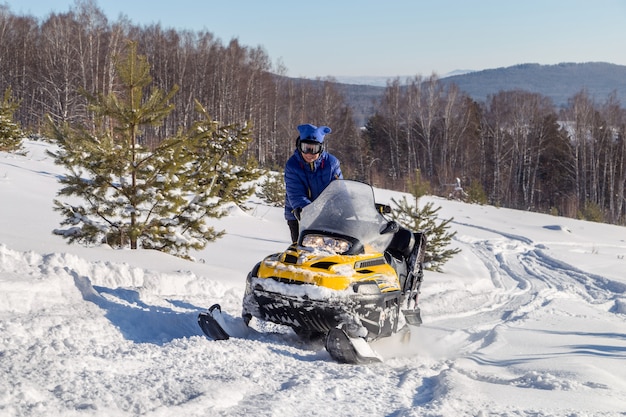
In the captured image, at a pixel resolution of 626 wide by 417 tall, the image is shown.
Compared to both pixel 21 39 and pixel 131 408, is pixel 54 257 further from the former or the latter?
pixel 21 39

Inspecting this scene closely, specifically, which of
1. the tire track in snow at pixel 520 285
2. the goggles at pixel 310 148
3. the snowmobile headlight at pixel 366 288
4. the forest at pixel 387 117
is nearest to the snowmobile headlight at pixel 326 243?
the snowmobile headlight at pixel 366 288

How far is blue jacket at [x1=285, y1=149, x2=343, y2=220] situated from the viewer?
5992 mm

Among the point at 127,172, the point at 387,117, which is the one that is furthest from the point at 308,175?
the point at 387,117

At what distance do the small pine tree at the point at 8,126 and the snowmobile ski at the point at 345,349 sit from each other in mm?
16162

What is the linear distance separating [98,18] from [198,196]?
34467mm

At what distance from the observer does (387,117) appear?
53.0 metres

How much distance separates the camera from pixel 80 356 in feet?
11.5

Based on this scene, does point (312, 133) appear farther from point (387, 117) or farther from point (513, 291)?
point (387, 117)

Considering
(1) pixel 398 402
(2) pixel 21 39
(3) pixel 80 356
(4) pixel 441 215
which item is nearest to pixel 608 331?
(1) pixel 398 402

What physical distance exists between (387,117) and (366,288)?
163 ft

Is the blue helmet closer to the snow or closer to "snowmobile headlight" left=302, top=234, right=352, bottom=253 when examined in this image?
"snowmobile headlight" left=302, top=234, right=352, bottom=253

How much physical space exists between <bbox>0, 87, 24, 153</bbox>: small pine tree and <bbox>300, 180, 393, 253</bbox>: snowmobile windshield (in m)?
15.0

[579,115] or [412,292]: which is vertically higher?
[579,115]

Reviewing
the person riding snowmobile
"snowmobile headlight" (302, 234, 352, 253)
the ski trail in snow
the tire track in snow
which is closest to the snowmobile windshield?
"snowmobile headlight" (302, 234, 352, 253)
